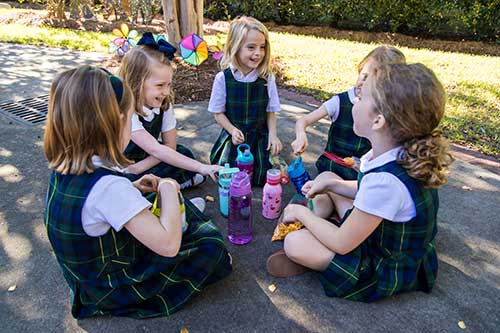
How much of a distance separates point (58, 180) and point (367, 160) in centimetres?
136

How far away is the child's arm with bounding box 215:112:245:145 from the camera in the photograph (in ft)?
9.81

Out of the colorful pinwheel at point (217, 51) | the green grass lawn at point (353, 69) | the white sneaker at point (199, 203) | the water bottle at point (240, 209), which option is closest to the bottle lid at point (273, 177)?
the water bottle at point (240, 209)

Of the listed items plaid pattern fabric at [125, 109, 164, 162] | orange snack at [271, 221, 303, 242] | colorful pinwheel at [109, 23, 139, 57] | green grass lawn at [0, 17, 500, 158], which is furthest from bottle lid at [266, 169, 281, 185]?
green grass lawn at [0, 17, 500, 158]

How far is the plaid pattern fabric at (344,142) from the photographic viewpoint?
2.81 m

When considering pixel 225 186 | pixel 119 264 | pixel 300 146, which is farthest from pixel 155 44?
pixel 119 264

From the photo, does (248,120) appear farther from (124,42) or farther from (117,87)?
(117,87)

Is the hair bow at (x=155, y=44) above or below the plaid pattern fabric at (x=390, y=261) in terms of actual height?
above

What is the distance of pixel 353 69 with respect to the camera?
234 inches

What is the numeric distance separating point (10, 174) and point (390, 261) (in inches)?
109

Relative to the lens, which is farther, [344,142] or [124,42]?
[124,42]

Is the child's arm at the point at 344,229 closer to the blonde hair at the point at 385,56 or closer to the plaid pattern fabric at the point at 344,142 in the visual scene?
the plaid pattern fabric at the point at 344,142

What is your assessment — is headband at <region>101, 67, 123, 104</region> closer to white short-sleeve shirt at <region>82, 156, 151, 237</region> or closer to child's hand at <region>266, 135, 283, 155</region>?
white short-sleeve shirt at <region>82, 156, 151, 237</region>

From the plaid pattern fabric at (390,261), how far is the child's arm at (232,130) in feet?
4.18

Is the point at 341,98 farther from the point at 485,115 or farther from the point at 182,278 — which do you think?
the point at 485,115
